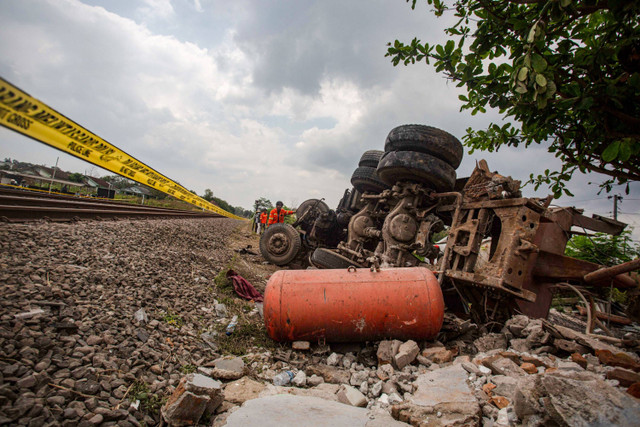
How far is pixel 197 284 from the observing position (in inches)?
161

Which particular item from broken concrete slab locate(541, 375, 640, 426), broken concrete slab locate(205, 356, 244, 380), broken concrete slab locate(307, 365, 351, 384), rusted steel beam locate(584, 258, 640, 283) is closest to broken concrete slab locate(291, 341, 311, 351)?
broken concrete slab locate(307, 365, 351, 384)

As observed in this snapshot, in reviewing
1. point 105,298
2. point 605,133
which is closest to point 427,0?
point 605,133

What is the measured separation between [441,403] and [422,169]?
10.8 ft

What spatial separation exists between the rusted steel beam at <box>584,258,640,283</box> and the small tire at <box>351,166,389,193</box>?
388cm

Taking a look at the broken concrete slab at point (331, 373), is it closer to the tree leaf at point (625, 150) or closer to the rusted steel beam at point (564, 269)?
the tree leaf at point (625, 150)

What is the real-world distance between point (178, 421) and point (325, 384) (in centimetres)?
111

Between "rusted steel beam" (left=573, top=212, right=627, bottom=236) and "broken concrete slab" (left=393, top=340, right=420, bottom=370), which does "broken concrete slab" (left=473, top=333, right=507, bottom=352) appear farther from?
"rusted steel beam" (left=573, top=212, right=627, bottom=236)

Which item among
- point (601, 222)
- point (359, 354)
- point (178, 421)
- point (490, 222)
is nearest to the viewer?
point (178, 421)

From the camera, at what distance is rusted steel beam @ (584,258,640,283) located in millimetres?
2573

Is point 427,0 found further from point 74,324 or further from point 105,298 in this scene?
point 105,298

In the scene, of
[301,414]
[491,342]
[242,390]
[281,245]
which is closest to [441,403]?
[301,414]

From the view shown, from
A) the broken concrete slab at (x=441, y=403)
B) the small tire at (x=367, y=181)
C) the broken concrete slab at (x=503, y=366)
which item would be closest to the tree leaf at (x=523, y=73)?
the broken concrete slab at (x=441, y=403)

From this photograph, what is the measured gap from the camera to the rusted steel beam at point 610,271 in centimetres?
257

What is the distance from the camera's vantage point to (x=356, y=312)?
296cm
